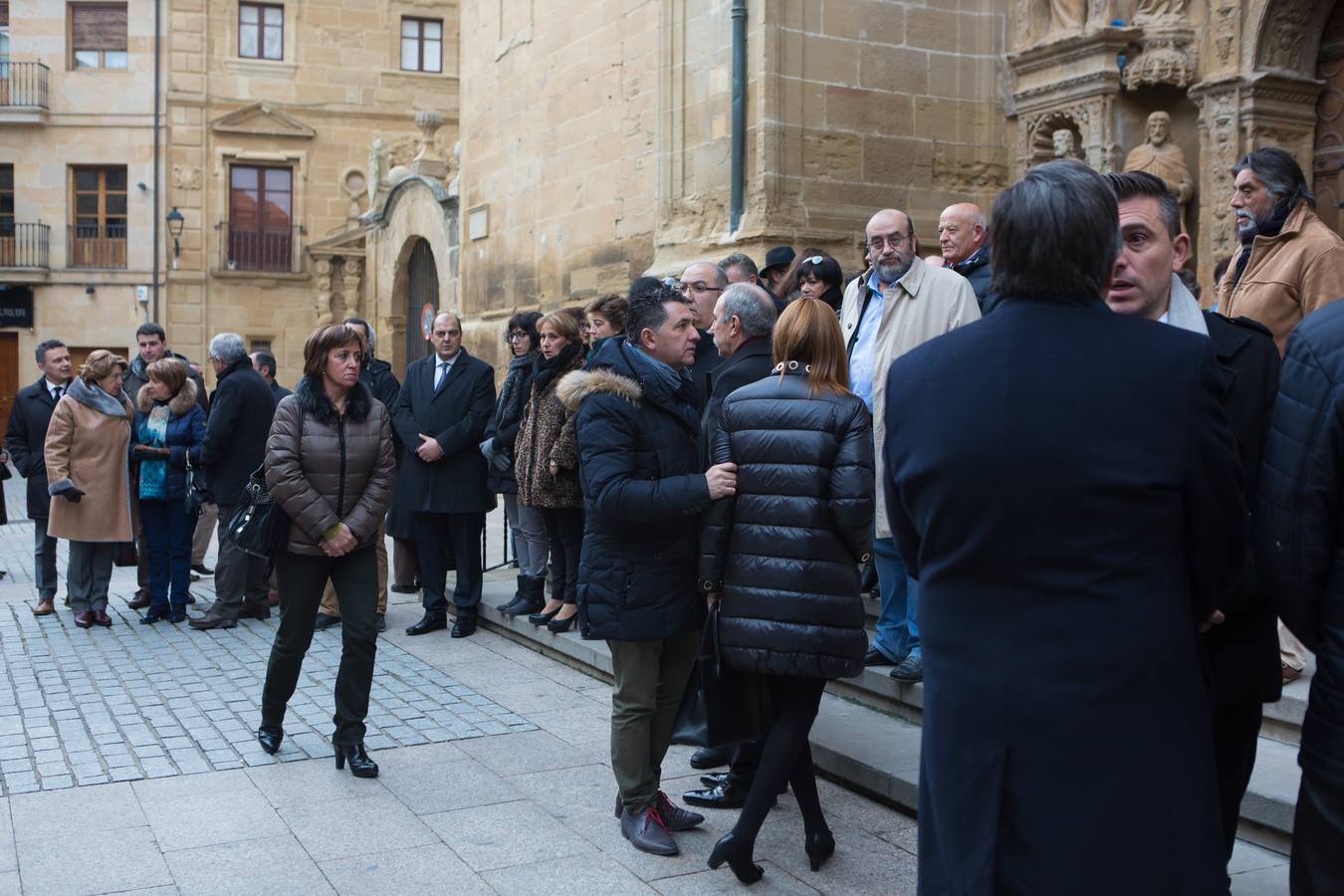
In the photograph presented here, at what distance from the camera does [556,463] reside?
7.53m

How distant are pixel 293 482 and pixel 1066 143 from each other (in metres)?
6.81

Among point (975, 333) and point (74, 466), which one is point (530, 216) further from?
point (975, 333)

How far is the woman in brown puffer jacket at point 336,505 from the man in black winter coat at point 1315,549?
388 centimetres

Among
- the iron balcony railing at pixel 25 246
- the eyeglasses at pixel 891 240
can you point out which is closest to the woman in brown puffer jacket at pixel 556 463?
the eyeglasses at pixel 891 240

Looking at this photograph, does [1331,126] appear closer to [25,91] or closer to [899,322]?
[899,322]

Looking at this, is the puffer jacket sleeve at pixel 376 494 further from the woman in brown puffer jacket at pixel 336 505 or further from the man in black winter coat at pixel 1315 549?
the man in black winter coat at pixel 1315 549

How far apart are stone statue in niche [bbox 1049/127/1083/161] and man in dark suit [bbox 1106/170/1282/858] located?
23.1 ft

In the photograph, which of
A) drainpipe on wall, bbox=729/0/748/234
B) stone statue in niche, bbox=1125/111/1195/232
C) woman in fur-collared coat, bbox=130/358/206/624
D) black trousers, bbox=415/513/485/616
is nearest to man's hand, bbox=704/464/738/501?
black trousers, bbox=415/513/485/616

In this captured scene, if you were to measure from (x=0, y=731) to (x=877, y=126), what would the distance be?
7658mm

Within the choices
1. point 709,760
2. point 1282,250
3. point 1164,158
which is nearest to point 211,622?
point 709,760

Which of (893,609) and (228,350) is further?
(228,350)

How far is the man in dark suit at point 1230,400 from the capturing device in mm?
2932

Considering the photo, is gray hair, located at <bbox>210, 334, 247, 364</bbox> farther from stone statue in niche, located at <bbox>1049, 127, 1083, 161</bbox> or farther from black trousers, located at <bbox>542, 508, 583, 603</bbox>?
stone statue in niche, located at <bbox>1049, 127, 1083, 161</bbox>

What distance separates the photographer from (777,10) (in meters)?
10.3
